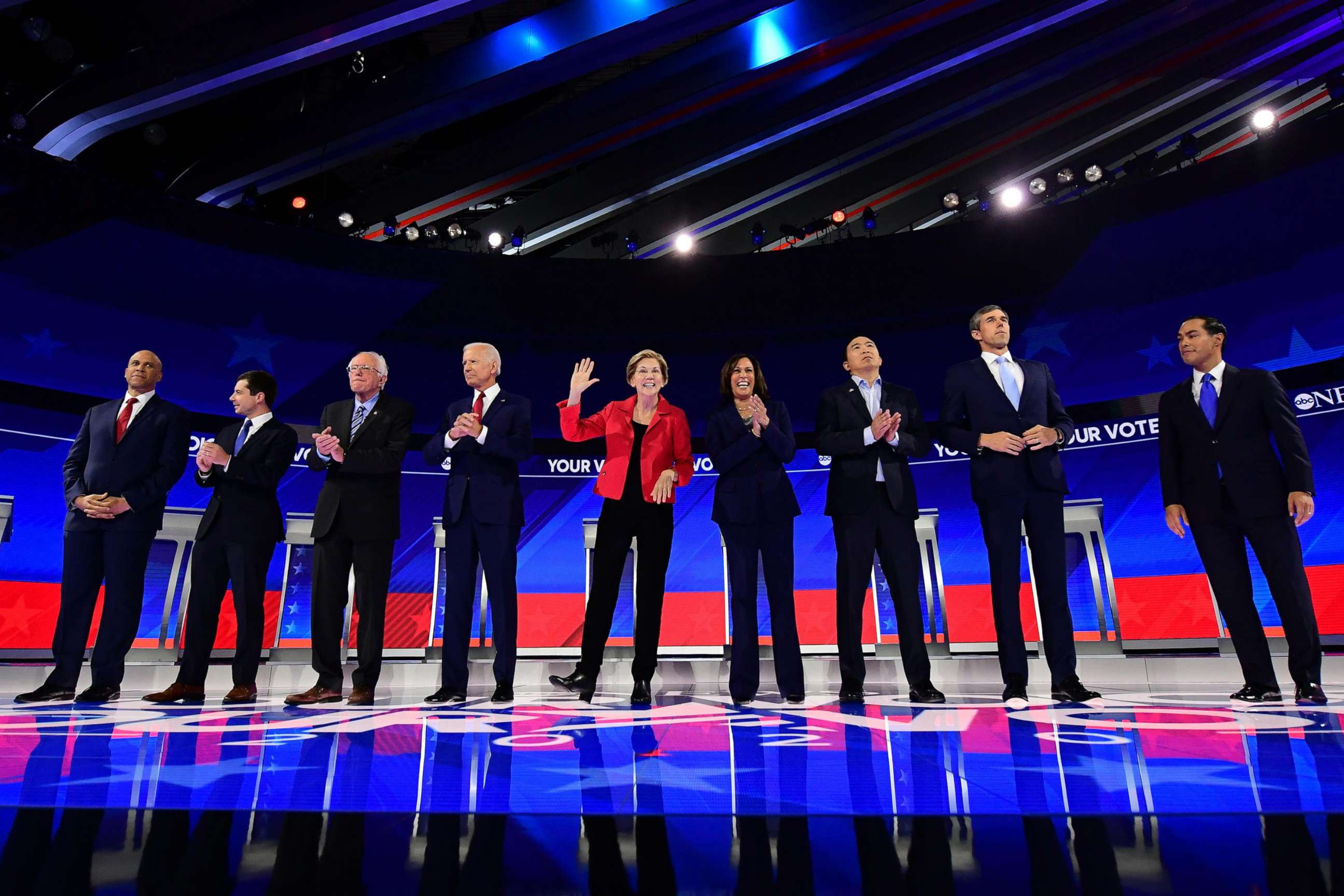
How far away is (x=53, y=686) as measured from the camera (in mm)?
3145

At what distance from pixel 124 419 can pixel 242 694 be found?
50.9 inches

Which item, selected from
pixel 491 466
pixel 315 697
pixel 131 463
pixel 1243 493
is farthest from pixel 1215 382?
pixel 131 463

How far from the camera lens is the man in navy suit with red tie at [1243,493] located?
271cm

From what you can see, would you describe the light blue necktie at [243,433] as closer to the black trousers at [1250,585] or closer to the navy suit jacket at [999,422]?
the navy suit jacket at [999,422]

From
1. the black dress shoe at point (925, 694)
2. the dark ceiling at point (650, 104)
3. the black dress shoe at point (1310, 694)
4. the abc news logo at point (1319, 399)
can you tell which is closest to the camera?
the black dress shoe at point (1310, 694)

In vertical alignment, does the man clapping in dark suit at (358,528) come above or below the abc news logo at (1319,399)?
below

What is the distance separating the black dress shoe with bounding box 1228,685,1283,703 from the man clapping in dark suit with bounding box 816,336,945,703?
0.98 meters

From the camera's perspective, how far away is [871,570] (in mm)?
3049

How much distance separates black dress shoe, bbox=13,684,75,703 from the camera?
305cm

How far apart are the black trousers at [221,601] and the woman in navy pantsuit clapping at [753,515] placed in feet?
5.92

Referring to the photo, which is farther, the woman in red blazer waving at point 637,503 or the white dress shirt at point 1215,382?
the woman in red blazer waving at point 637,503

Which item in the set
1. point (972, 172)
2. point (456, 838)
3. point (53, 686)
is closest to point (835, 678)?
point (53, 686)

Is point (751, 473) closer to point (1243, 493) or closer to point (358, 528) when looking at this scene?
point (358, 528)

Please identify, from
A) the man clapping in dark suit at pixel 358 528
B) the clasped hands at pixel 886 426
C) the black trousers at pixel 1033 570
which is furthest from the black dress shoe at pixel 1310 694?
the man clapping in dark suit at pixel 358 528
